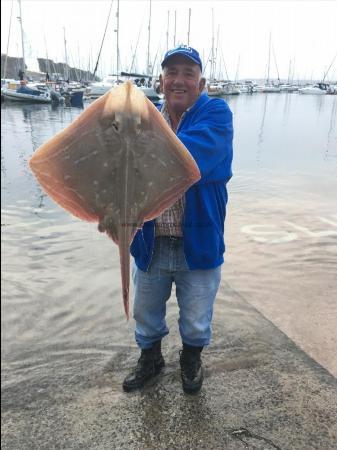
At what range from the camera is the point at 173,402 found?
2961 mm

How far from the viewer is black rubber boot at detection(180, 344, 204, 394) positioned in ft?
9.95

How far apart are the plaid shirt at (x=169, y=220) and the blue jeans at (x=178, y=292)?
71 mm

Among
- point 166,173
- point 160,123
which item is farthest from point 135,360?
point 160,123

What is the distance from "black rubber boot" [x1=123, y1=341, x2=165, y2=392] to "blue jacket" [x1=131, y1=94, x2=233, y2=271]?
0.76m

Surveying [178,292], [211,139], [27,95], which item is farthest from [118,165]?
[27,95]

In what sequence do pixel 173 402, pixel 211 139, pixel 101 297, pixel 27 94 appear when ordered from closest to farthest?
pixel 211 139
pixel 173 402
pixel 101 297
pixel 27 94

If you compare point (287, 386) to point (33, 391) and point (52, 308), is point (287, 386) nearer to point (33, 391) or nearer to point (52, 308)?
point (33, 391)

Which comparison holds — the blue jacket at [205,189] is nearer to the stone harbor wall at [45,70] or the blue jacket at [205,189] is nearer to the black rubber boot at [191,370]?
the black rubber boot at [191,370]

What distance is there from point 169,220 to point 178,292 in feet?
1.98

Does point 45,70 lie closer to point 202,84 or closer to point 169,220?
point 202,84

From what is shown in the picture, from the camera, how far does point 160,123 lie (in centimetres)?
191

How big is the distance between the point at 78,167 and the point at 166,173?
1.43 ft

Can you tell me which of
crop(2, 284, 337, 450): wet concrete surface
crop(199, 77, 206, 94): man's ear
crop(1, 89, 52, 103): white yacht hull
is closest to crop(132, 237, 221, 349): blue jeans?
crop(2, 284, 337, 450): wet concrete surface

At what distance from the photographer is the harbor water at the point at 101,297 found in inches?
120
